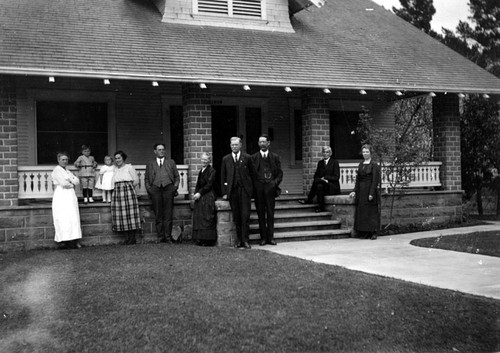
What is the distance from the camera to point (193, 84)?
12.9 m

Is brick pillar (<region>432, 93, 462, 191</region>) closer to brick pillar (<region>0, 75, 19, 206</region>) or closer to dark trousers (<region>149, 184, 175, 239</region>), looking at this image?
dark trousers (<region>149, 184, 175, 239</region>)

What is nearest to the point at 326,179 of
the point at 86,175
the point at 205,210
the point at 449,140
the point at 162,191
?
the point at 205,210

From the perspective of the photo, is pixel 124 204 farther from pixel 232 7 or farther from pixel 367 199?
pixel 232 7

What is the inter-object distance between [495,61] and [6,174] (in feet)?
57.0

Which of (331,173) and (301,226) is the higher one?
(331,173)

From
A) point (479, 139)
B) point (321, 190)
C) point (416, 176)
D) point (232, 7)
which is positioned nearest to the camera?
→ point (321, 190)

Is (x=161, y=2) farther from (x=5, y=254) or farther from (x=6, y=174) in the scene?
(x=5, y=254)

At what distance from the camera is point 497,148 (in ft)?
55.8

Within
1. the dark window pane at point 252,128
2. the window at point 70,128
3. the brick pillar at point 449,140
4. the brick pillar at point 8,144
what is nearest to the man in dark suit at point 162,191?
the brick pillar at point 8,144

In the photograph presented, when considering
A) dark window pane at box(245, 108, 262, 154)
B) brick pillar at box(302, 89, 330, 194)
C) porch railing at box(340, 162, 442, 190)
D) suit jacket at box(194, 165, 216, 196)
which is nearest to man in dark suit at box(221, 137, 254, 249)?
suit jacket at box(194, 165, 216, 196)

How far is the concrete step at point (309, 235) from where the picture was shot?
1203 cm

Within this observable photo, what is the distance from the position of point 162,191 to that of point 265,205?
2077 mm

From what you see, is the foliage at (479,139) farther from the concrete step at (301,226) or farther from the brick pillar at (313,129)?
the concrete step at (301,226)

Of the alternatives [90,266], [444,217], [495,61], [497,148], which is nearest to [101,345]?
[90,266]
